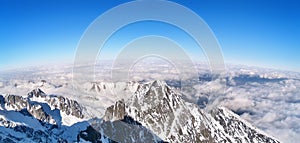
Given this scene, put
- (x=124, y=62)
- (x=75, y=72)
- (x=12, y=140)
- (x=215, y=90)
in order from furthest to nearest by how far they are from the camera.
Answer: (x=12, y=140), (x=215, y=90), (x=124, y=62), (x=75, y=72)

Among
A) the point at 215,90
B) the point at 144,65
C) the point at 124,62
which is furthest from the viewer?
the point at 215,90

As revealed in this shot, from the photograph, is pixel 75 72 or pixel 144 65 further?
pixel 144 65

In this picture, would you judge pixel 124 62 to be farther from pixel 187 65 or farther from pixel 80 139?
pixel 80 139

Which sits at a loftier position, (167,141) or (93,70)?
(93,70)

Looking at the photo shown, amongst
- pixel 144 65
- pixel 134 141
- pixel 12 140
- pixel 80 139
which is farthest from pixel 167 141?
pixel 144 65

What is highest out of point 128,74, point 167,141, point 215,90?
point 128,74

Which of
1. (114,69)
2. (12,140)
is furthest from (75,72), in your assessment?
(12,140)

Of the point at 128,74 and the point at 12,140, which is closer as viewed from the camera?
the point at 128,74

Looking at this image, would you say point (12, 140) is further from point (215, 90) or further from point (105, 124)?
point (215, 90)

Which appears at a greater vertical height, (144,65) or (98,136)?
(144,65)
